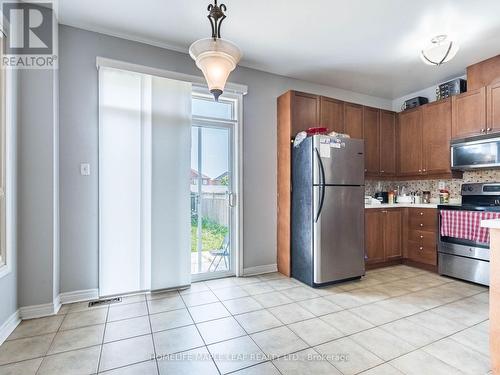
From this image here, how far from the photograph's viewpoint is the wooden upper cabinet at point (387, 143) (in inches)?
164

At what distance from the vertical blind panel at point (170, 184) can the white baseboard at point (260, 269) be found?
0.76 metres

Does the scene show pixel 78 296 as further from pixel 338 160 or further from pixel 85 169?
pixel 338 160

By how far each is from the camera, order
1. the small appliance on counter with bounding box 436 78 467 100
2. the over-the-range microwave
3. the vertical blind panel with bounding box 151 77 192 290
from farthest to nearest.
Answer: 1. the small appliance on counter with bounding box 436 78 467 100
2. the over-the-range microwave
3. the vertical blind panel with bounding box 151 77 192 290

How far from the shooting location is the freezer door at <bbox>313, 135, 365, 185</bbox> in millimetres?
2941

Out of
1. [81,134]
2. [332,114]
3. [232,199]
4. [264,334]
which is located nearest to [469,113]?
[332,114]

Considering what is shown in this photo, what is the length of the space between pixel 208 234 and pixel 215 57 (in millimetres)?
2171

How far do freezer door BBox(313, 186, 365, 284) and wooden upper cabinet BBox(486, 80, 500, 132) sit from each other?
171cm

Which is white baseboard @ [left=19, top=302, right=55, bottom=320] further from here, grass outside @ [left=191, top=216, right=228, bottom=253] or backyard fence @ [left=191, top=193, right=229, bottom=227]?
backyard fence @ [left=191, top=193, right=229, bottom=227]

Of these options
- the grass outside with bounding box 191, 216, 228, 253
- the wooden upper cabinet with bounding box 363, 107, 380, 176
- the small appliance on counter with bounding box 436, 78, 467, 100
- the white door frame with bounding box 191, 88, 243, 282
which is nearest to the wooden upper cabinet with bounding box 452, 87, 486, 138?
the small appliance on counter with bounding box 436, 78, 467, 100

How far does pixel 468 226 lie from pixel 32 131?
4559 mm

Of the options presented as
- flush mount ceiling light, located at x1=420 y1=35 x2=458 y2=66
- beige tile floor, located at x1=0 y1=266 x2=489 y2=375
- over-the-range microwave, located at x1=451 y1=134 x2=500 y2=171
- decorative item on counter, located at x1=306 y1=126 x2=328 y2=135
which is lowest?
beige tile floor, located at x1=0 y1=266 x2=489 y2=375

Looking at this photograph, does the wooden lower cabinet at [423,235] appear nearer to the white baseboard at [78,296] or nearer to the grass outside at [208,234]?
the grass outside at [208,234]

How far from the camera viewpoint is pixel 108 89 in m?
2.67

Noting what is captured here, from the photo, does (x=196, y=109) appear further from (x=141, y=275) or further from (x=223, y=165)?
(x=141, y=275)
